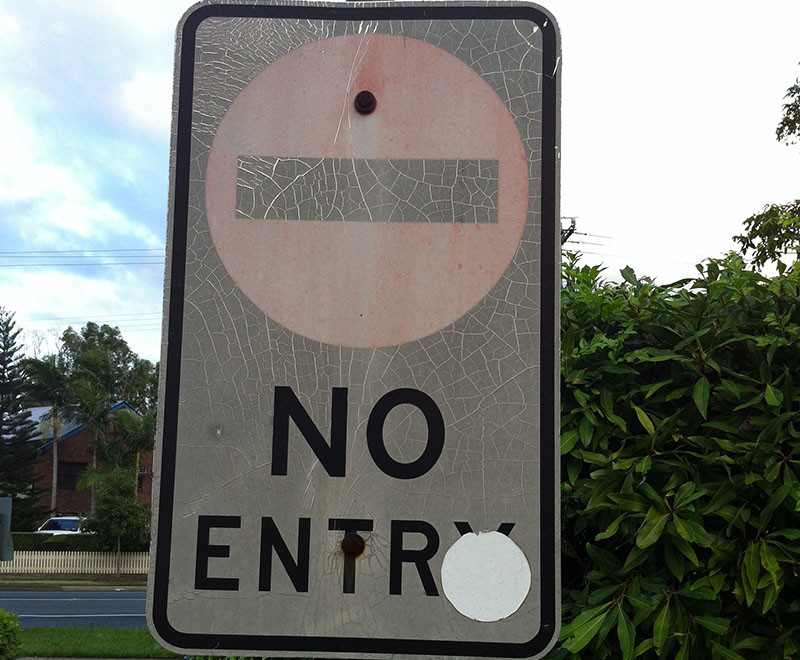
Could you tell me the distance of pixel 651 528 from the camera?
1.70 m

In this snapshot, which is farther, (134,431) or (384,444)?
(134,431)

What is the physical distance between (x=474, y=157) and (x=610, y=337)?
107 cm

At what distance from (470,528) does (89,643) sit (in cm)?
1282

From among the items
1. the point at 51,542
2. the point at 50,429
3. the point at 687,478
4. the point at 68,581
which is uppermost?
the point at 687,478

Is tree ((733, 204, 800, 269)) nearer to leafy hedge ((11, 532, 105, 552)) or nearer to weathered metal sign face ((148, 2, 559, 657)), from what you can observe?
weathered metal sign face ((148, 2, 559, 657))

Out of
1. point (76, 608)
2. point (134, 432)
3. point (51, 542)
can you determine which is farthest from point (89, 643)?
point (134, 432)

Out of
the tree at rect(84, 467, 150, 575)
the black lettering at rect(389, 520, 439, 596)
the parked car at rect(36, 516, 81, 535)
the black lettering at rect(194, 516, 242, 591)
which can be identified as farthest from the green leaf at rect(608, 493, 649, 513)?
the parked car at rect(36, 516, 81, 535)

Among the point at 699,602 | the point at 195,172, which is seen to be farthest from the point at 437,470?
the point at 699,602

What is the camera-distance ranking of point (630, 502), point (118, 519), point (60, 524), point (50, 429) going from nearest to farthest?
point (630, 502) < point (118, 519) < point (60, 524) < point (50, 429)

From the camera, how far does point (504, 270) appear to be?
1.11m

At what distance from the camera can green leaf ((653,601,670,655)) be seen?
165cm

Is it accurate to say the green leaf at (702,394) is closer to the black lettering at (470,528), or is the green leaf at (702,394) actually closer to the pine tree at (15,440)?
the black lettering at (470,528)

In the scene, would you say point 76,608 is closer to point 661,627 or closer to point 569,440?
point 569,440

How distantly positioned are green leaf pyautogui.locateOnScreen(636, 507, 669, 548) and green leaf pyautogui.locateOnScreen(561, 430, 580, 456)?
0.75 ft
